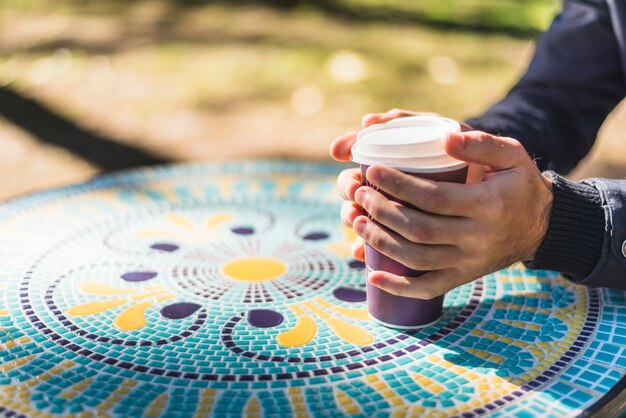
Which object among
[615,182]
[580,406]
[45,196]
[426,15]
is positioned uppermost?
[426,15]

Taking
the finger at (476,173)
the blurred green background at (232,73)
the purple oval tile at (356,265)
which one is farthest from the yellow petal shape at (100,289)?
the blurred green background at (232,73)

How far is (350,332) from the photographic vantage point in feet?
3.41

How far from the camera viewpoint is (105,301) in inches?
44.6

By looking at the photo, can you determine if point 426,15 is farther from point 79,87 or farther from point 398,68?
point 79,87

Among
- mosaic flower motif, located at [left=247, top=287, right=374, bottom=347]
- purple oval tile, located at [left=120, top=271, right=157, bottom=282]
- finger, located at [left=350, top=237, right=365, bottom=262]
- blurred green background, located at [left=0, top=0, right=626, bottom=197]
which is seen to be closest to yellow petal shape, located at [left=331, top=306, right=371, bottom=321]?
mosaic flower motif, located at [left=247, top=287, right=374, bottom=347]

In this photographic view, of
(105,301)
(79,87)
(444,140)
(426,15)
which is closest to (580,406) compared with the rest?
(444,140)

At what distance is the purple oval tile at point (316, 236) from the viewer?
140 cm

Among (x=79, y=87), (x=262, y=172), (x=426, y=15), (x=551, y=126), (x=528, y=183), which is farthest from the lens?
(x=426, y=15)

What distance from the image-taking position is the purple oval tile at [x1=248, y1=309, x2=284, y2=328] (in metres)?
1.06

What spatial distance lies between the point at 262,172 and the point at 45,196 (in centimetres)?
55

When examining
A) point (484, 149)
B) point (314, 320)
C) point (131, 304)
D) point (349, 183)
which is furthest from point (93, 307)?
point (484, 149)

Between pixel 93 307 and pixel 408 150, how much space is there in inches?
23.4

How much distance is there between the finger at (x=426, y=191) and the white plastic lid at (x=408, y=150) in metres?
0.02

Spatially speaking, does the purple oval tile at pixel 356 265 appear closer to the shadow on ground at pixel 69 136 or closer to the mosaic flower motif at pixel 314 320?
the mosaic flower motif at pixel 314 320
